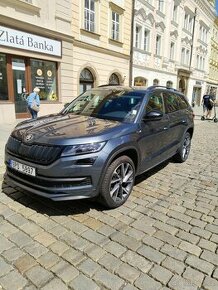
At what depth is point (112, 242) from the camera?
2.92 meters

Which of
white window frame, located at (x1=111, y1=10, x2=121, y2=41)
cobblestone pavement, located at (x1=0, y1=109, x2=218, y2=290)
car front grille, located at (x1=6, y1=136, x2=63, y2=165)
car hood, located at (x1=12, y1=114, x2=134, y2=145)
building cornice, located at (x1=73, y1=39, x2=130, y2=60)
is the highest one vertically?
white window frame, located at (x1=111, y1=10, x2=121, y2=41)

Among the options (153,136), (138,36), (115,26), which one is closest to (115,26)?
(115,26)

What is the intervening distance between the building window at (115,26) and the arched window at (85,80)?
306 cm

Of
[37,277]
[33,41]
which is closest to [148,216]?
[37,277]

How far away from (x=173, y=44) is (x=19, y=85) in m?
18.1

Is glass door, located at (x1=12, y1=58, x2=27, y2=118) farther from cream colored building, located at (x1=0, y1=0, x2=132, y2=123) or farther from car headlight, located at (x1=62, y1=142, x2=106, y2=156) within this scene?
car headlight, located at (x1=62, y1=142, x2=106, y2=156)

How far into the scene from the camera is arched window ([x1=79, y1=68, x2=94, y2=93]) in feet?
48.2

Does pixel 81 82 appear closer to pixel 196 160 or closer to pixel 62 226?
pixel 196 160

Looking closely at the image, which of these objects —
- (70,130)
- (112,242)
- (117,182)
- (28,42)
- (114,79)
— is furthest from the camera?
(114,79)

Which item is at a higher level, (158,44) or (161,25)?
(161,25)

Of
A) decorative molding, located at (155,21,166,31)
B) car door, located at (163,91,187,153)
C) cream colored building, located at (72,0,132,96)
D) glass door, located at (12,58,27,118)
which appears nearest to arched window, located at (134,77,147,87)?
cream colored building, located at (72,0,132,96)

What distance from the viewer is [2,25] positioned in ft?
32.3

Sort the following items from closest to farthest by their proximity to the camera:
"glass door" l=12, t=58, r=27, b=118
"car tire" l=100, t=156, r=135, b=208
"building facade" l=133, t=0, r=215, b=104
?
1. "car tire" l=100, t=156, r=135, b=208
2. "glass door" l=12, t=58, r=27, b=118
3. "building facade" l=133, t=0, r=215, b=104

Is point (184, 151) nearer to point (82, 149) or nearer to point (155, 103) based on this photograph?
point (155, 103)
